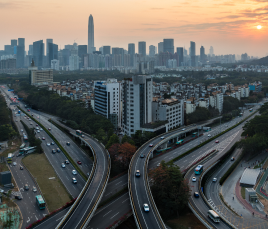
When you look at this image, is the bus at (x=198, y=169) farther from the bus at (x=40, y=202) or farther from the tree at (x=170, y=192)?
the bus at (x=40, y=202)

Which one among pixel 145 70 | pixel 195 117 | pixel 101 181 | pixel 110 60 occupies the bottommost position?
pixel 101 181

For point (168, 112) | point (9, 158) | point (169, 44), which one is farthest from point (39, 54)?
point (9, 158)

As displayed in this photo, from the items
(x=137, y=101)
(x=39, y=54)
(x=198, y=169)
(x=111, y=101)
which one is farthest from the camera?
(x=39, y=54)

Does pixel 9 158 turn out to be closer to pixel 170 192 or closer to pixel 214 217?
pixel 170 192

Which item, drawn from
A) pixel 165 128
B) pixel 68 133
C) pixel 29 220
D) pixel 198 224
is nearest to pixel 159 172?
pixel 198 224

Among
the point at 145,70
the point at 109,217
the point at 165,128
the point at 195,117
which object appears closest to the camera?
the point at 109,217

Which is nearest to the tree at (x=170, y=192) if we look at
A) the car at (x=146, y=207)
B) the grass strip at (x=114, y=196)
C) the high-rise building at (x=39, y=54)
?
the car at (x=146, y=207)

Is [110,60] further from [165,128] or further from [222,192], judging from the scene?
[222,192]
